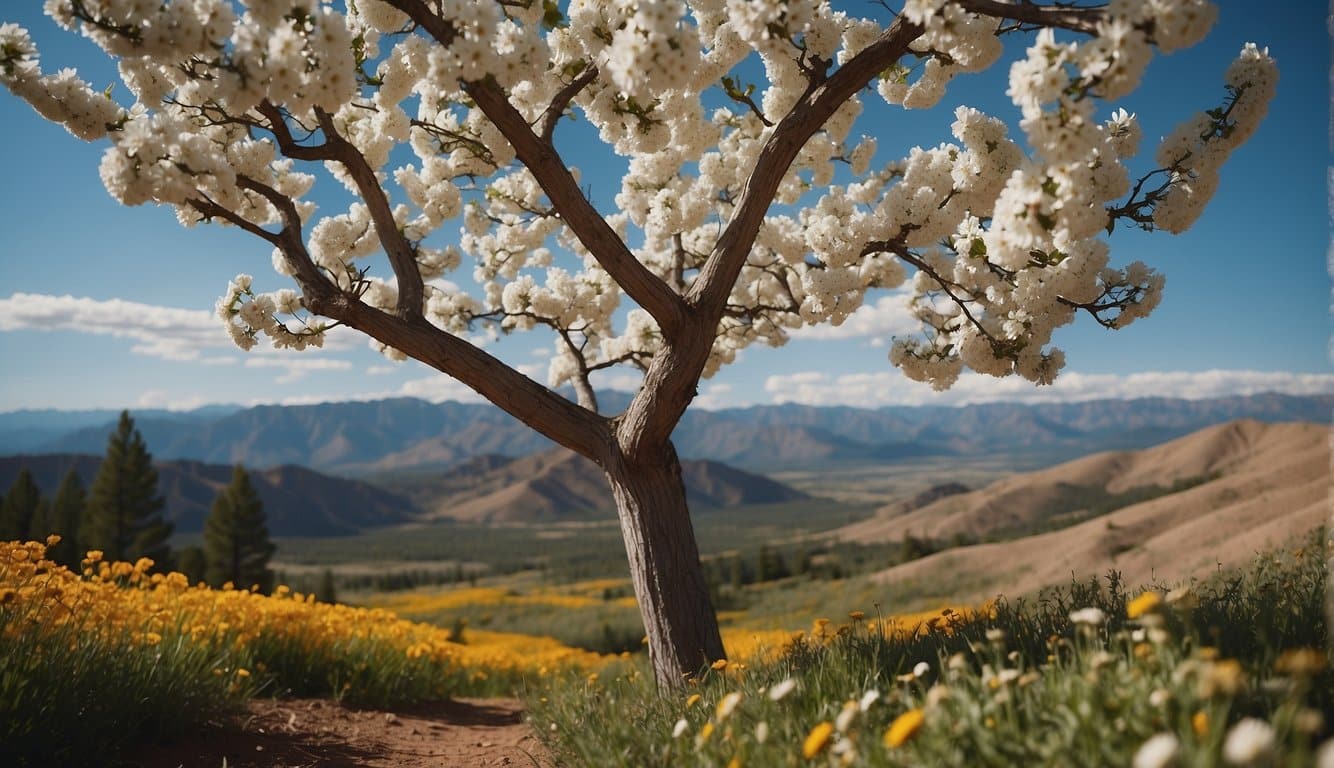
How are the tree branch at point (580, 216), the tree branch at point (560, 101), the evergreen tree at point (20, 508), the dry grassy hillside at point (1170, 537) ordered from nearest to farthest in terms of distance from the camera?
the tree branch at point (580, 216) → the tree branch at point (560, 101) → the dry grassy hillside at point (1170, 537) → the evergreen tree at point (20, 508)

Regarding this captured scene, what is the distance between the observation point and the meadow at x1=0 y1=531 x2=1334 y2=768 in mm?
2641

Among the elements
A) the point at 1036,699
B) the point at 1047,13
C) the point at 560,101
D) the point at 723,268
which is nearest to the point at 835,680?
the point at 1036,699

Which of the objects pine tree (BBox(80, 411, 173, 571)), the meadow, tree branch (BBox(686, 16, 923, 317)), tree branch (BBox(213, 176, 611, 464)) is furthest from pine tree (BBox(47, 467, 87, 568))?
tree branch (BBox(686, 16, 923, 317))

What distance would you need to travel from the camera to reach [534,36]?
4.48 meters

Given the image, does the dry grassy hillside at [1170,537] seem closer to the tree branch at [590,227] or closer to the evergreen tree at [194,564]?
the tree branch at [590,227]

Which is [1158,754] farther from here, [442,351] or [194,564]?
[194,564]

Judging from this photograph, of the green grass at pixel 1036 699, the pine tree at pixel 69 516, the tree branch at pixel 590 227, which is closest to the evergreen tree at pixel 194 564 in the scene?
the pine tree at pixel 69 516

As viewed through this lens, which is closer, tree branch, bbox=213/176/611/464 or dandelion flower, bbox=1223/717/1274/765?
dandelion flower, bbox=1223/717/1274/765

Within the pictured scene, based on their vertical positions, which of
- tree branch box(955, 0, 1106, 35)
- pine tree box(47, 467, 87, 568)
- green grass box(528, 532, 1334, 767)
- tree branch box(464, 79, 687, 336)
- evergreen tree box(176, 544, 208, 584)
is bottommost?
evergreen tree box(176, 544, 208, 584)

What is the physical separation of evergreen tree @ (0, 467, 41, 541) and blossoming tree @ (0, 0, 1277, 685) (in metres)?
46.4

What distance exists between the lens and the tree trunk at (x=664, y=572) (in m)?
5.90

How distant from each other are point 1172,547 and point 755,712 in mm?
28106

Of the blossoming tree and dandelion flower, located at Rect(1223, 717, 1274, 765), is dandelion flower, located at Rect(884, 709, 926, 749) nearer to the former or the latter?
dandelion flower, located at Rect(1223, 717, 1274, 765)

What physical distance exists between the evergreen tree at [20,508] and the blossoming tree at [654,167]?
46423 millimetres
